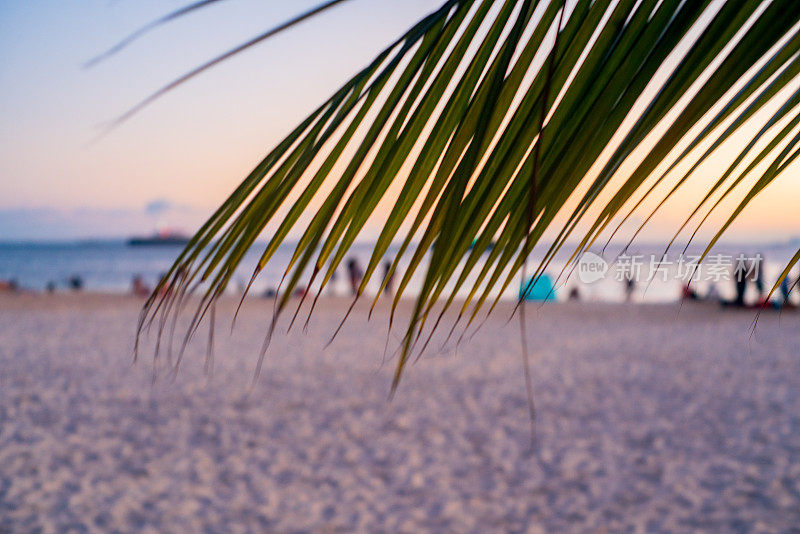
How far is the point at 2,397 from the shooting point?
6.61m

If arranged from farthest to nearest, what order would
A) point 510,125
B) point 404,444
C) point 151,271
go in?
point 151,271 → point 404,444 → point 510,125

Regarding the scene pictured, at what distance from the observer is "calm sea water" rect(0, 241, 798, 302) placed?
26.5 metres

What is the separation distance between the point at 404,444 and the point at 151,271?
157 ft

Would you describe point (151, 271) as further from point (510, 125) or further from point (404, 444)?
point (510, 125)

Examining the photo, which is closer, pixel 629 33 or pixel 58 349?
pixel 629 33

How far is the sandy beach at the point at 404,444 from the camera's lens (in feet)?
13.2

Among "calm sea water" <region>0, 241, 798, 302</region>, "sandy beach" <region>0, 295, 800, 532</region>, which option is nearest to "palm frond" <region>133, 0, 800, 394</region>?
"sandy beach" <region>0, 295, 800, 532</region>

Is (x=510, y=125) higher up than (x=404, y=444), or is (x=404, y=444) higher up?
(x=510, y=125)

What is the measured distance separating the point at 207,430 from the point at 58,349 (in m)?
5.26

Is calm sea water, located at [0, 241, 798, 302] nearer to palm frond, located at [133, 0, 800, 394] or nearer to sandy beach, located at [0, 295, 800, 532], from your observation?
sandy beach, located at [0, 295, 800, 532]

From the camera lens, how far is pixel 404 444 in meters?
5.16

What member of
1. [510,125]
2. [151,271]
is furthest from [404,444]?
[151,271]

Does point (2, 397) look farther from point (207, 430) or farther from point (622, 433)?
point (622, 433)

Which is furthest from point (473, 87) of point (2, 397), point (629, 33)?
point (2, 397)
